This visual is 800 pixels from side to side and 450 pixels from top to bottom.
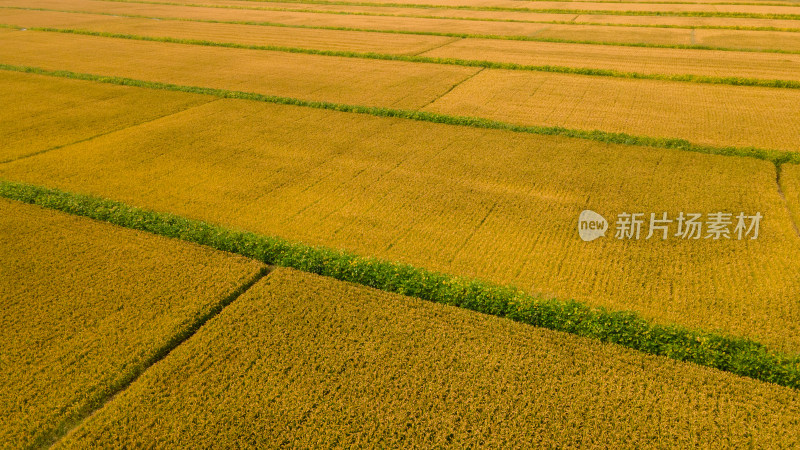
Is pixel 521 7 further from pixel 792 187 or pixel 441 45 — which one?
pixel 792 187

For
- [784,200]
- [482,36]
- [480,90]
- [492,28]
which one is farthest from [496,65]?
[784,200]

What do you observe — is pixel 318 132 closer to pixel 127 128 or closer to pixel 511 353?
pixel 127 128

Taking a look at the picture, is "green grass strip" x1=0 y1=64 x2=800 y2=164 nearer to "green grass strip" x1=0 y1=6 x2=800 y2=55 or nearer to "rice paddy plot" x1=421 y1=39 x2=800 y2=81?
"rice paddy plot" x1=421 y1=39 x2=800 y2=81

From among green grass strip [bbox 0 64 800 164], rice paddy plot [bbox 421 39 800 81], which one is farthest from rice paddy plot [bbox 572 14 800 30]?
green grass strip [bbox 0 64 800 164]

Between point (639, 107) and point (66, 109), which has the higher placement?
point (66, 109)

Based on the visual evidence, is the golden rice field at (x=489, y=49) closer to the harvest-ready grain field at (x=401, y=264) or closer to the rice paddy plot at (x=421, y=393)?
the harvest-ready grain field at (x=401, y=264)

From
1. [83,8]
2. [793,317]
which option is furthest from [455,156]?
[83,8]

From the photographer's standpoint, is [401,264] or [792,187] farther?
[792,187]
